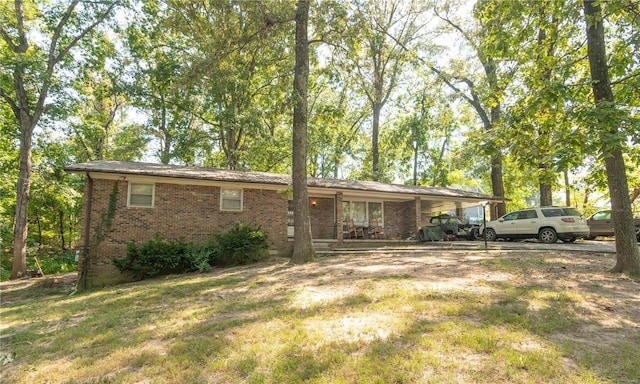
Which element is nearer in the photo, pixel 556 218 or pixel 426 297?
pixel 426 297

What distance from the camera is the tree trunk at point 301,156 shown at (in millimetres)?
10055

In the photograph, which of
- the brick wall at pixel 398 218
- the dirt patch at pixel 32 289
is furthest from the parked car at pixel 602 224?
the dirt patch at pixel 32 289

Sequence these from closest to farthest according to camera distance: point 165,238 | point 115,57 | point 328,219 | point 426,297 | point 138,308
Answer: point 426,297 → point 138,308 → point 165,238 → point 328,219 → point 115,57

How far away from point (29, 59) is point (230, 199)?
10.5 m

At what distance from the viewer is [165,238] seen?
38.4ft

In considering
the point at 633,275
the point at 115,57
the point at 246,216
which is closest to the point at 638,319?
the point at 633,275

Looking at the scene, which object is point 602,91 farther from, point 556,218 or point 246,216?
point 246,216

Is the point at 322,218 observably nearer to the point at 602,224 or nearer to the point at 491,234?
the point at 491,234

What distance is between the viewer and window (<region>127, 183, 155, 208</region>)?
459 inches

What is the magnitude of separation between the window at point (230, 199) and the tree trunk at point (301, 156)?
12.7 feet

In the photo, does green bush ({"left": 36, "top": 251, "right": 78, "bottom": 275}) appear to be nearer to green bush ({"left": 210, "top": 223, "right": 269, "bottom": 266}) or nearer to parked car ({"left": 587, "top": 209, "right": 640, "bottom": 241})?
green bush ({"left": 210, "top": 223, "right": 269, "bottom": 266})

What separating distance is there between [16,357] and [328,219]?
13634 millimetres

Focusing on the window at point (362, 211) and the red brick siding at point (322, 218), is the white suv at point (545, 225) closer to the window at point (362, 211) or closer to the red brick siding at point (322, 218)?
the window at point (362, 211)

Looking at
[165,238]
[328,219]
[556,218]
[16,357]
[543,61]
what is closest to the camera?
[16,357]
